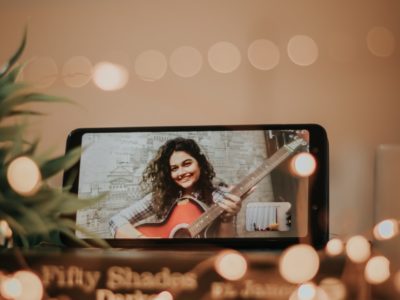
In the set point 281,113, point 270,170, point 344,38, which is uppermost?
point 344,38

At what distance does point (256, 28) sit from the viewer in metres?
0.70

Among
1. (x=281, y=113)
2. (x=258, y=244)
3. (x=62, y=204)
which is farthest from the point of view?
(x=281, y=113)

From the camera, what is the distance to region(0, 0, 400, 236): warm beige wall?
671 millimetres

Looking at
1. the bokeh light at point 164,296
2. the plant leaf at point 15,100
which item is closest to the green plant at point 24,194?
the plant leaf at point 15,100

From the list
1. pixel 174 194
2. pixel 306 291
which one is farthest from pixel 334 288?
pixel 174 194

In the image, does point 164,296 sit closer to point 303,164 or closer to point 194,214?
point 194,214

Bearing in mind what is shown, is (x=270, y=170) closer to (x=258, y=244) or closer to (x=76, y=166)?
(x=258, y=244)

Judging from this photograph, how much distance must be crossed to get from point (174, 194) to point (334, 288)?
0.75 feet

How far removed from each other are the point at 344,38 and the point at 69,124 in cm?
43

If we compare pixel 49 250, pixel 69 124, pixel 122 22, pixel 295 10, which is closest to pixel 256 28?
pixel 295 10

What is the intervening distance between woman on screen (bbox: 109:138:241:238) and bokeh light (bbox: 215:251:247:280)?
0.30 ft

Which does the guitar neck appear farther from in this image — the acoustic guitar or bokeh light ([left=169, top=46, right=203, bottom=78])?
bokeh light ([left=169, top=46, right=203, bottom=78])

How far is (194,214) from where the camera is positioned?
0.59 metres

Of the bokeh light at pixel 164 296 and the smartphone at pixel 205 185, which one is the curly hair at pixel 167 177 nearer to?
the smartphone at pixel 205 185
